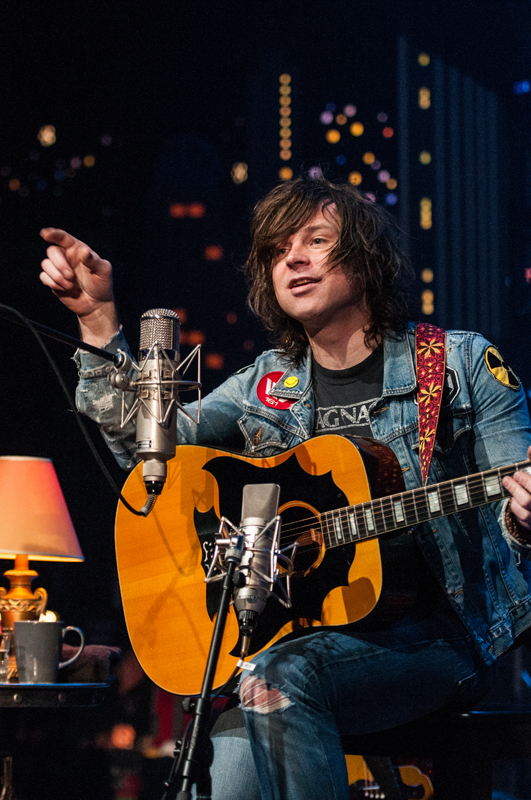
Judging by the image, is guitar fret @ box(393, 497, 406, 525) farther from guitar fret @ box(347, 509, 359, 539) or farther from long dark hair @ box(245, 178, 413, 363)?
long dark hair @ box(245, 178, 413, 363)

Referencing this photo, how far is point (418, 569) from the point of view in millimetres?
1600

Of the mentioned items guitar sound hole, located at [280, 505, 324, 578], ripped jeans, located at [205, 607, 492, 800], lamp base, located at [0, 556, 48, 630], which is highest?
guitar sound hole, located at [280, 505, 324, 578]

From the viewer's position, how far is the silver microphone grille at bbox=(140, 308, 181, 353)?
5.01 ft

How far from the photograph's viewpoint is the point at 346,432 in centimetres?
193

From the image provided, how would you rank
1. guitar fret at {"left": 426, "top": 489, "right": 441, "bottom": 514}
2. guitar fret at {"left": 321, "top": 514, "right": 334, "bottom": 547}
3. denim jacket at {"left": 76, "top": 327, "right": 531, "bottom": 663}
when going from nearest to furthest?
guitar fret at {"left": 426, "top": 489, "right": 441, "bottom": 514} < guitar fret at {"left": 321, "top": 514, "right": 334, "bottom": 547} < denim jacket at {"left": 76, "top": 327, "right": 531, "bottom": 663}

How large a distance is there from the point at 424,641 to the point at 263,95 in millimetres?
2604

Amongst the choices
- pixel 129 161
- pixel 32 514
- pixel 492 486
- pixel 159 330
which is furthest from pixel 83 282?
pixel 129 161

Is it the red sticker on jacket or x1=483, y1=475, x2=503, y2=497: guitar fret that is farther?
the red sticker on jacket

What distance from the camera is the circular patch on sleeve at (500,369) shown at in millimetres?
1853

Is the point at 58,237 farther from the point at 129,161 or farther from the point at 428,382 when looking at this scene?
the point at 129,161

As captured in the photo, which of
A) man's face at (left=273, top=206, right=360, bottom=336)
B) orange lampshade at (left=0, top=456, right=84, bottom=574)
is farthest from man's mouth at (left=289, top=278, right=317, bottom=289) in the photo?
orange lampshade at (left=0, top=456, right=84, bottom=574)

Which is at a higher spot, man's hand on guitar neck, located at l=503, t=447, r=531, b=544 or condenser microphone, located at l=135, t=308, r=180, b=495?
condenser microphone, located at l=135, t=308, r=180, b=495

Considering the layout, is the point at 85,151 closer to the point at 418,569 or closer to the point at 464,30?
the point at 464,30

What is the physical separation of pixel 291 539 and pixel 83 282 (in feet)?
2.30
